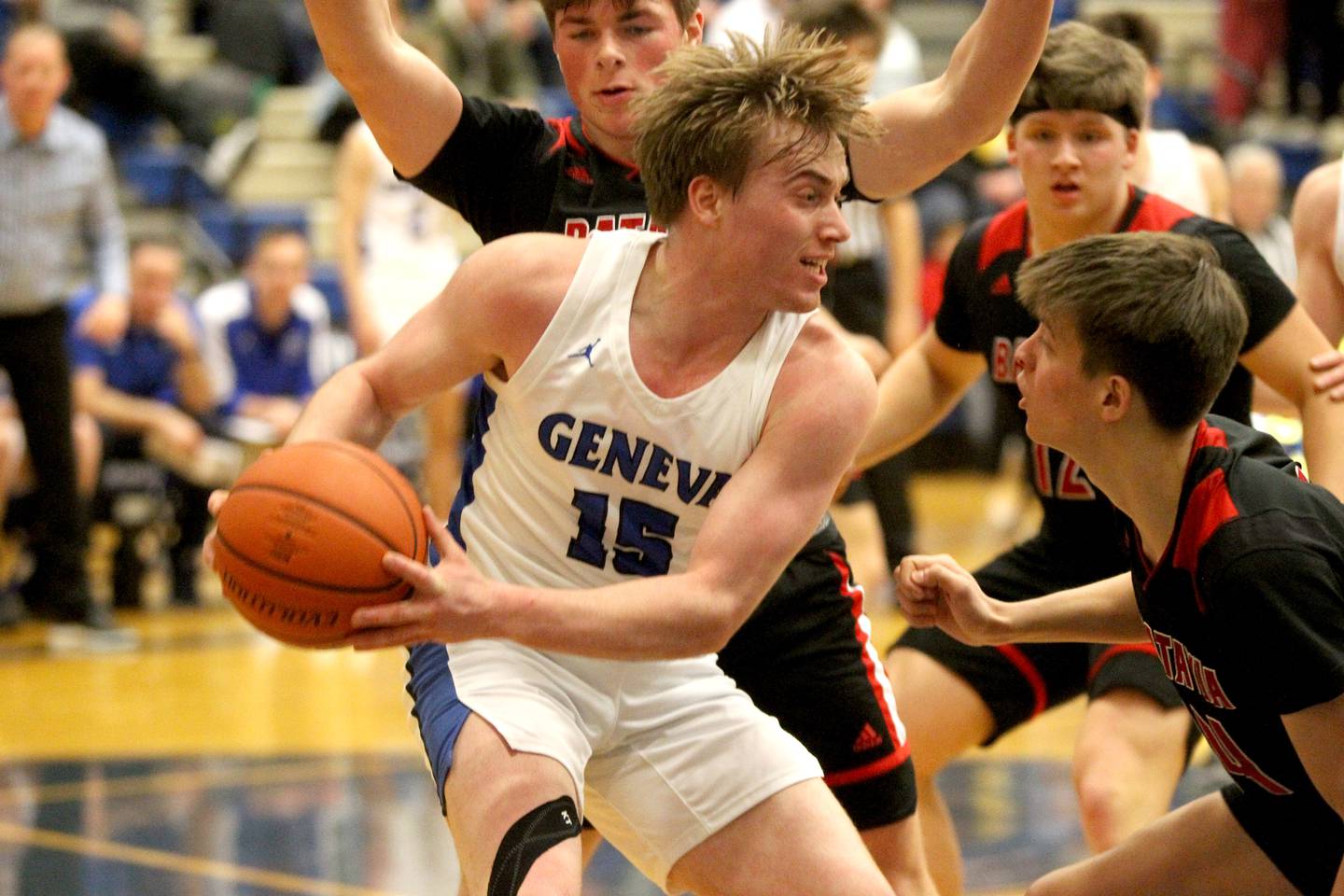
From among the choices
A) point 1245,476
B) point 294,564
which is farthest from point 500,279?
point 1245,476

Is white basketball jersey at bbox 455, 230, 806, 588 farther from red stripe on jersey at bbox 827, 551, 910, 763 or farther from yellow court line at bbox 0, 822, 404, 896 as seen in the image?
yellow court line at bbox 0, 822, 404, 896

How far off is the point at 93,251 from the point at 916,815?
6138mm

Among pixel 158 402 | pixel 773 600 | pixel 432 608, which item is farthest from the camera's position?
pixel 158 402

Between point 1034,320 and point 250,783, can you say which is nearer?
point 1034,320

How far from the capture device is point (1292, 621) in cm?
282

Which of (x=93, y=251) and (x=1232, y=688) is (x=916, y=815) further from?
(x=93, y=251)

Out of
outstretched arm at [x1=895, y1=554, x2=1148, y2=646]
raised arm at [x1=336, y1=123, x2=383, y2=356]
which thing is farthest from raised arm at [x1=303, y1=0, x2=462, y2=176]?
raised arm at [x1=336, y1=123, x2=383, y2=356]

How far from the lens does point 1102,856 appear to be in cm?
342

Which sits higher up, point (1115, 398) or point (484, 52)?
point (1115, 398)

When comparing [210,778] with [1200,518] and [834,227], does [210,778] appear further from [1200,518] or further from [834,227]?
[1200,518]

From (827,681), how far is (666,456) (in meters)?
0.86

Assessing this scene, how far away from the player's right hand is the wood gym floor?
1.99 m

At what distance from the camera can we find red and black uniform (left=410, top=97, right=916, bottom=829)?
12.5ft

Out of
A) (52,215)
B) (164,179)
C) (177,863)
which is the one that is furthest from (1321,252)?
(164,179)
